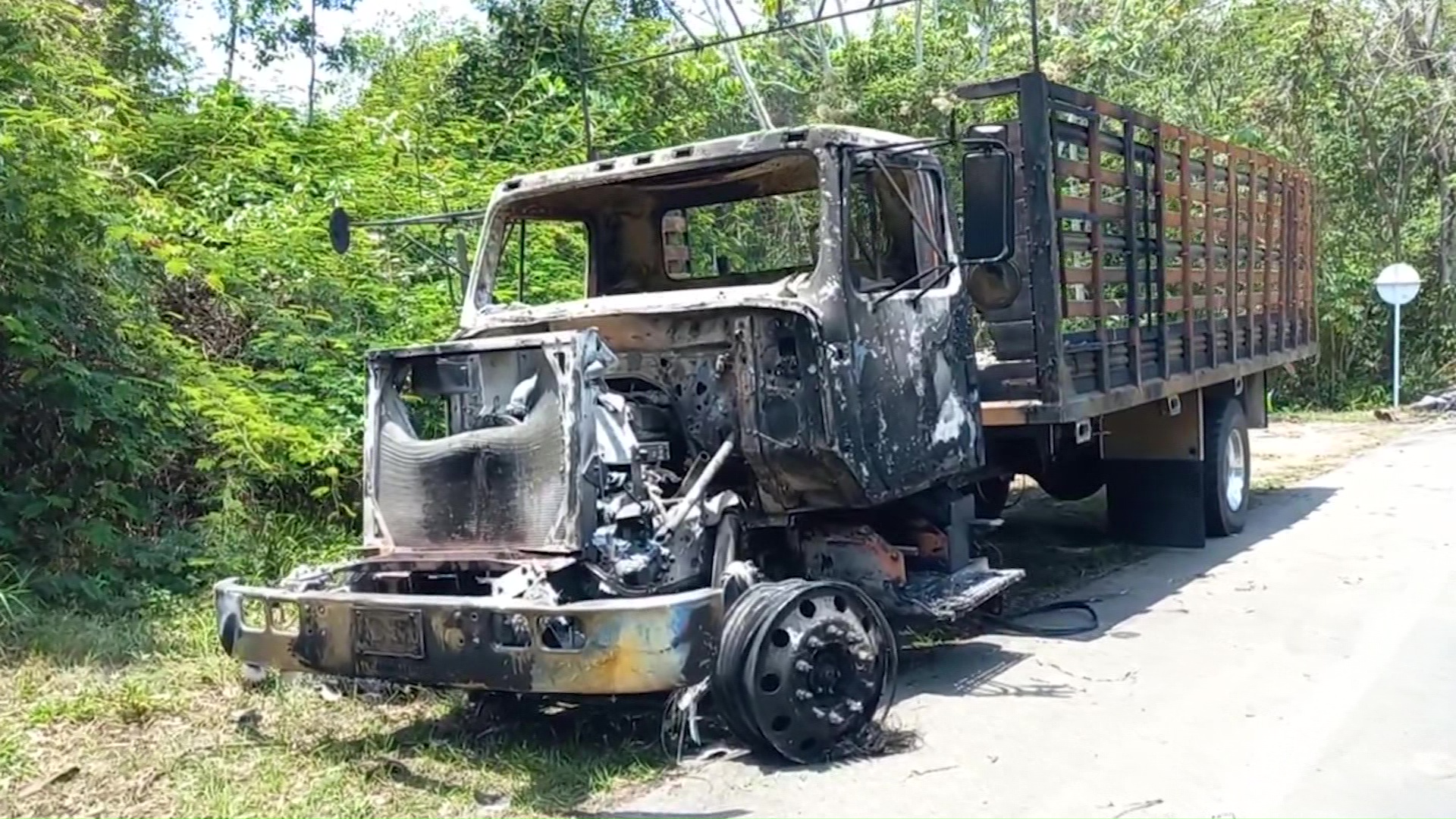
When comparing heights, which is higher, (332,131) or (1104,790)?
(332,131)

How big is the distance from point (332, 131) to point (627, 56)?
435cm

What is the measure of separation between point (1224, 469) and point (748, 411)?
5330 millimetres

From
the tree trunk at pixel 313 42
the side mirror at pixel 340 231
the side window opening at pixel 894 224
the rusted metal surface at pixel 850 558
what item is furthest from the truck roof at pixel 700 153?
the tree trunk at pixel 313 42

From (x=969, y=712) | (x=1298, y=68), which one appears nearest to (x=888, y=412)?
(x=969, y=712)

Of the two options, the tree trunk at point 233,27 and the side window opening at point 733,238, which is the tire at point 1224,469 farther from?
the tree trunk at point 233,27

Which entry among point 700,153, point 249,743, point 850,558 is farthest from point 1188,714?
point 249,743

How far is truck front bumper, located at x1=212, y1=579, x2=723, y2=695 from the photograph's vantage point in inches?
173

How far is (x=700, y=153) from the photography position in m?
5.91

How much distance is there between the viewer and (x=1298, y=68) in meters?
21.9

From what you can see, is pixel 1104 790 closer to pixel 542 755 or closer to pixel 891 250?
pixel 542 755

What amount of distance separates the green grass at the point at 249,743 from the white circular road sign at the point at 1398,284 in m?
17.8

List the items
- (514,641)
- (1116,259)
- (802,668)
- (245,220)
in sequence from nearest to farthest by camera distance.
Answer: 1. (514,641)
2. (802,668)
3. (1116,259)
4. (245,220)

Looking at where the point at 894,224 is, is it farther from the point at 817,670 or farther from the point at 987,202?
the point at 817,670

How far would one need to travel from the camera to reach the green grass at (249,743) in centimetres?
458
